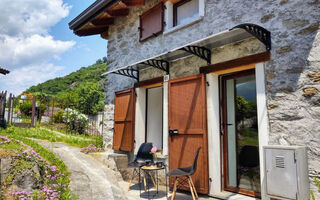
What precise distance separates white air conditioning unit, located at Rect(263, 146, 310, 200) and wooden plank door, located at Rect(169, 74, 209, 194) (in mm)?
1182

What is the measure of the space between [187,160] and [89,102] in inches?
518

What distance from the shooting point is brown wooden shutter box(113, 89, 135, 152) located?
584 centimetres

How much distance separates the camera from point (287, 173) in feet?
9.64

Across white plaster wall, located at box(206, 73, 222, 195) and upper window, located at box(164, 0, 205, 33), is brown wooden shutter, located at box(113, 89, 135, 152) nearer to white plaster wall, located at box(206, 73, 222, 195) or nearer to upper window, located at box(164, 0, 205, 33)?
upper window, located at box(164, 0, 205, 33)

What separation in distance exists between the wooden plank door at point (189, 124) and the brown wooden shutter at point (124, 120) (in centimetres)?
143

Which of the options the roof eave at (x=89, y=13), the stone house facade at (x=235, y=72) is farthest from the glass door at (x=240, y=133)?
the roof eave at (x=89, y=13)

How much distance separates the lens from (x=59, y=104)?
15906 mm

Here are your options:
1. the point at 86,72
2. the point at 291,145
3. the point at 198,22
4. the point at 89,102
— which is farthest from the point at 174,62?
the point at 86,72

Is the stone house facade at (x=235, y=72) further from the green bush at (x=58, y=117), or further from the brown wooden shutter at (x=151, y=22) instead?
the green bush at (x=58, y=117)

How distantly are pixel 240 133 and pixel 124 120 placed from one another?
303cm

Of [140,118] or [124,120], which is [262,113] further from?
[124,120]

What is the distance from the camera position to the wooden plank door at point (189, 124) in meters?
4.11

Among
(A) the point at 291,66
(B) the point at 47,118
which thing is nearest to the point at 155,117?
(A) the point at 291,66

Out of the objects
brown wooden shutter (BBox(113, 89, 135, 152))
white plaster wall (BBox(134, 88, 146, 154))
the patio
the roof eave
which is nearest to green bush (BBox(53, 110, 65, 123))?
the roof eave
